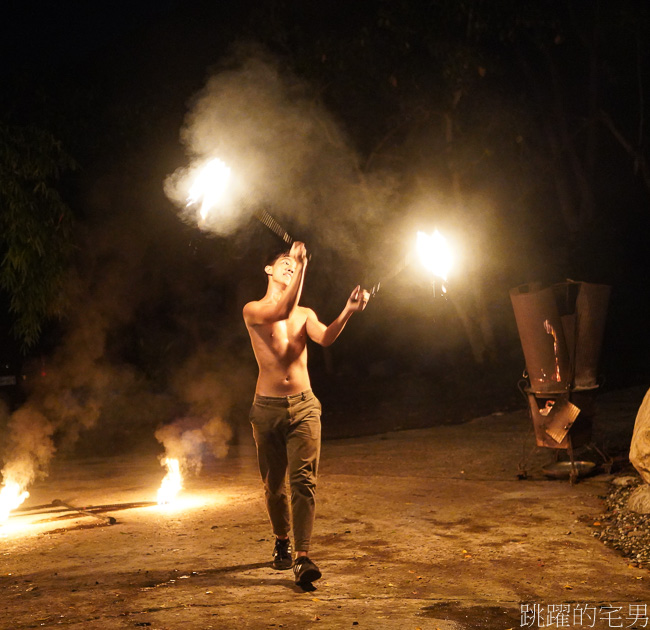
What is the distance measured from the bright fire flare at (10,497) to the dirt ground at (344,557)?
13 centimetres

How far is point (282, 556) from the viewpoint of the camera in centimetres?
559

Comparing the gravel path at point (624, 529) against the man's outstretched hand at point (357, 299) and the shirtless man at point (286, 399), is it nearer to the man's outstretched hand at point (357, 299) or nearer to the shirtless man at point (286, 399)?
the shirtless man at point (286, 399)

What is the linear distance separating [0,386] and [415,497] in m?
11.5

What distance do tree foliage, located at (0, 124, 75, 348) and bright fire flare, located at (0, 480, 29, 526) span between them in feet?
16.8

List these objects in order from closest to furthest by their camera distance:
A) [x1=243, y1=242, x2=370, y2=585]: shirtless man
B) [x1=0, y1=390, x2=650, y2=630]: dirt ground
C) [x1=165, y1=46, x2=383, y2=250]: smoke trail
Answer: [x1=0, y1=390, x2=650, y2=630]: dirt ground < [x1=243, y1=242, x2=370, y2=585]: shirtless man < [x1=165, y1=46, x2=383, y2=250]: smoke trail

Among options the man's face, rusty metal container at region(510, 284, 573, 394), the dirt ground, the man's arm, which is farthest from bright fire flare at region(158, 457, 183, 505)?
rusty metal container at region(510, 284, 573, 394)

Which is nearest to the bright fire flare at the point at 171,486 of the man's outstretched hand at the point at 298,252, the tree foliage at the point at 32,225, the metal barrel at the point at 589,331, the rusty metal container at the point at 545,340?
the man's outstretched hand at the point at 298,252

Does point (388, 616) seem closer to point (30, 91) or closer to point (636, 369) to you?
point (30, 91)

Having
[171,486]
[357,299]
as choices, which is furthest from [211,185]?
[171,486]

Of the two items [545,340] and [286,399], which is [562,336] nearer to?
[545,340]

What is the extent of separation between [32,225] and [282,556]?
9570mm

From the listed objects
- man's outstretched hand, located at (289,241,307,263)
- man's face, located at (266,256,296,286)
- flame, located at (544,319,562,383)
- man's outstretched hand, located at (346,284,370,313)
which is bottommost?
flame, located at (544,319,562,383)

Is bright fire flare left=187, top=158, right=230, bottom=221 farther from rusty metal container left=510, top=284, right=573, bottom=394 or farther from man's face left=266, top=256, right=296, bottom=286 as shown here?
rusty metal container left=510, top=284, right=573, bottom=394

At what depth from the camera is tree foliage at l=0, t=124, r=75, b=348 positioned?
13.0 m
